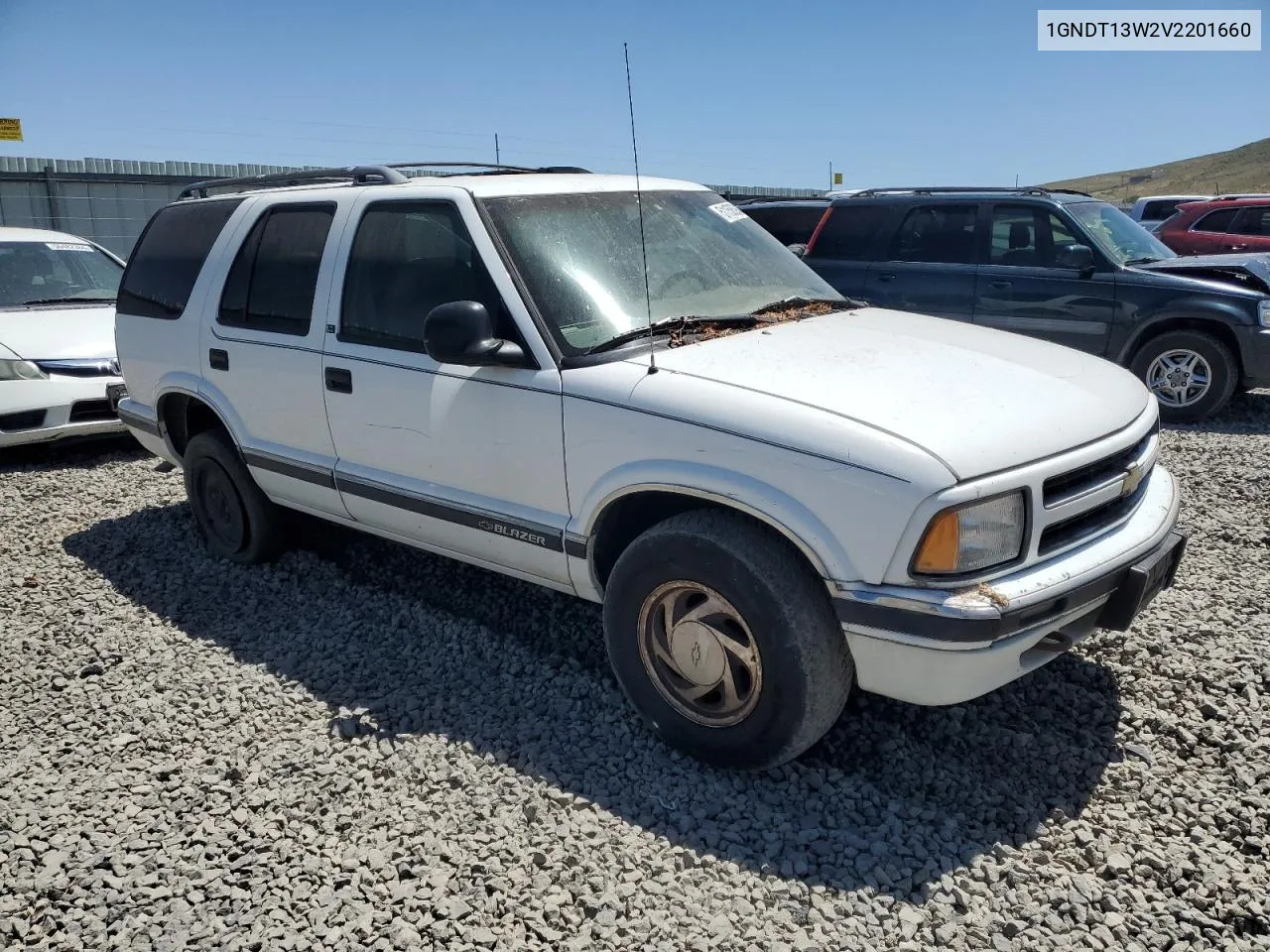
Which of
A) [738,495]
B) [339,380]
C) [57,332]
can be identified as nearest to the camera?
[738,495]

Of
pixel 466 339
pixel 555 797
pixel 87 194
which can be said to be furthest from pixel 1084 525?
pixel 87 194

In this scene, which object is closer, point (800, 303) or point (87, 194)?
point (800, 303)

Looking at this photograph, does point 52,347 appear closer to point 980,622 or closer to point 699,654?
point 699,654

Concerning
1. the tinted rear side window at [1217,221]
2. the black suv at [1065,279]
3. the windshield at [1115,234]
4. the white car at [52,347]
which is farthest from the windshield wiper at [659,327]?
the tinted rear side window at [1217,221]

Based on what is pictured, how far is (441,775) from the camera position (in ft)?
10.4

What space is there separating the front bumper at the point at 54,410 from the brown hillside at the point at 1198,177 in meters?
71.7

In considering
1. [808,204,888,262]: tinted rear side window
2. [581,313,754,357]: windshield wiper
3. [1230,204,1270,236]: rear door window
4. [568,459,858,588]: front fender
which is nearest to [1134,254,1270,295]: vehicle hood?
[808,204,888,262]: tinted rear side window

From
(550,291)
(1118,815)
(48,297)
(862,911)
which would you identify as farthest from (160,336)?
(1118,815)

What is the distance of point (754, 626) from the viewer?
288 centimetres

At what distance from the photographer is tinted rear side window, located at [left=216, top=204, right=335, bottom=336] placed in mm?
4273

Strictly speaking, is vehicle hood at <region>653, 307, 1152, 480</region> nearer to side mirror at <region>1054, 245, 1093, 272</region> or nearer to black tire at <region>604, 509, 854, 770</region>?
black tire at <region>604, 509, 854, 770</region>

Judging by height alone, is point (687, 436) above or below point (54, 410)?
above

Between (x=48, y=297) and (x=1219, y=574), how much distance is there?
834 centimetres

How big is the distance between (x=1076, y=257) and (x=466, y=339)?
6.56 meters
